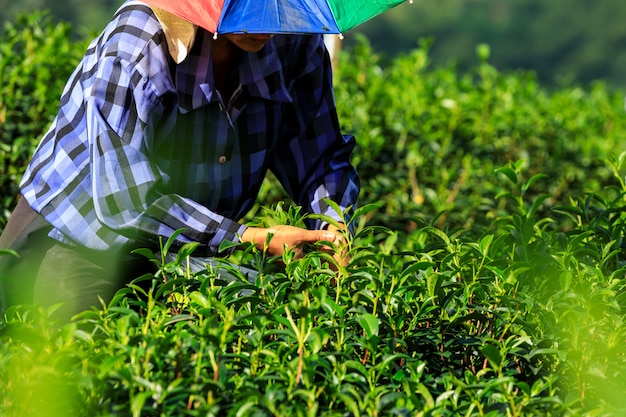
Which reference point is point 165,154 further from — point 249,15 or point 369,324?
point 369,324

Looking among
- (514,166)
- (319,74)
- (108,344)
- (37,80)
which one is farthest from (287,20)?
(37,80)

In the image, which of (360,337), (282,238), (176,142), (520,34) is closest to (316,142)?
(176,142)

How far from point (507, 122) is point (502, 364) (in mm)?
3627

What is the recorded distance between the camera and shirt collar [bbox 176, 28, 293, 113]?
2.63 m

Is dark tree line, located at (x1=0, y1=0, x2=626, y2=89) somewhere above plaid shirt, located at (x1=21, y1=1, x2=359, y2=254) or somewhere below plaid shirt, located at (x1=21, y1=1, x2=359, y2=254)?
below

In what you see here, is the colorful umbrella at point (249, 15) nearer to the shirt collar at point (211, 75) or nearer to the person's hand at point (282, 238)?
the shirt collar at point (211, 75)

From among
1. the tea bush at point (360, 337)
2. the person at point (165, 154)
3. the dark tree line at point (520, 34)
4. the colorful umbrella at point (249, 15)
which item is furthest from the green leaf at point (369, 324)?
the dark tree line at point (520, 34)

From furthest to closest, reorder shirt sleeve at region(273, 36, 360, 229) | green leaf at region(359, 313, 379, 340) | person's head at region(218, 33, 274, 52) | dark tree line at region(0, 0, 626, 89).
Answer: dark tree line at region(0, 0, 626, 89), shirt sleeve at region(273, 36, 360, 229), person's head at region(218, 33, 274, 52), green leaf at region(359, 313, 379, 340)

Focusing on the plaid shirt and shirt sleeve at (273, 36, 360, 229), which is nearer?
the plaid shirt

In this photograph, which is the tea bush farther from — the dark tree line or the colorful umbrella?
the dark tree line

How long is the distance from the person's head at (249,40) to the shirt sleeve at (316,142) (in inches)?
13.6

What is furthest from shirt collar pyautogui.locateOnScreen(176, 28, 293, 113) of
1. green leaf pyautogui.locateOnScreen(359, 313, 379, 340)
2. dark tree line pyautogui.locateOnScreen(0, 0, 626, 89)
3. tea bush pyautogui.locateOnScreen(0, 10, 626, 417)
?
dark tree line pyautogui.locateOnScreen(0, 0, 626, 89)

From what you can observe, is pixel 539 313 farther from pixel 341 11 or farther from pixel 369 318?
pixel 341 11

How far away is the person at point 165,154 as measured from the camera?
2535 millimetres
